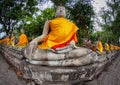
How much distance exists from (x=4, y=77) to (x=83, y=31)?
20.6 metres

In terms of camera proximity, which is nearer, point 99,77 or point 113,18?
point 99,77

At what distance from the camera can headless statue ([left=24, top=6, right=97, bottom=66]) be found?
5.27m

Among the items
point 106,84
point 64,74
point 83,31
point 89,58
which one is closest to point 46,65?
point 64,74

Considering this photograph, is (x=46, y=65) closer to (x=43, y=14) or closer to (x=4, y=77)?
(x=4, y=77)

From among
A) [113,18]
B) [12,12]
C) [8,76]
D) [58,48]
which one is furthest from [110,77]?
[113,18]

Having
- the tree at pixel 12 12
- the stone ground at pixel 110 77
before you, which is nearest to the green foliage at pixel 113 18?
the tree at pixel 12 12

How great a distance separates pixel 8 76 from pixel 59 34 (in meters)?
1.21

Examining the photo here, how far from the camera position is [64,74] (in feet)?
17.1

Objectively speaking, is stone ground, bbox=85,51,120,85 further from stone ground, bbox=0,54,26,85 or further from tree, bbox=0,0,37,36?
tree, bbox=0,0,37,36

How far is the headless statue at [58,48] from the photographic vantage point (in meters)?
5.27

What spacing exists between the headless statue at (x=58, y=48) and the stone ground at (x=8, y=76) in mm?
585

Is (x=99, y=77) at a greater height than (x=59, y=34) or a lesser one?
lesser

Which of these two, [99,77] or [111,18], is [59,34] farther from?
[111,18]

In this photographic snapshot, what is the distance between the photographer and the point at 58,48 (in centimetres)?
546
